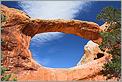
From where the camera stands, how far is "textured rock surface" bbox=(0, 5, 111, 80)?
16.5m

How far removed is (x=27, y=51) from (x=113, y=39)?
17.7 feet

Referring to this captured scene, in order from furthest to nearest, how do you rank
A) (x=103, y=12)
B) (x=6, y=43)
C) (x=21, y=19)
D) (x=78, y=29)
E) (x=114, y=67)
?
1. (x=78, y=29)
2. (x=21, y=19)
3. (x=6, y=43)
4. (x=103, y=12)
5. (x=114, y=67)

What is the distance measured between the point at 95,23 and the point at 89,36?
3.71 ft

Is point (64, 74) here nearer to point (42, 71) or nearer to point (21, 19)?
point (42, 71)

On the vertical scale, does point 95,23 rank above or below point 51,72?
above

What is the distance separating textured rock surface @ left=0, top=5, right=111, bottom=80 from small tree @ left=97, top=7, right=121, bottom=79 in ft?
7.83

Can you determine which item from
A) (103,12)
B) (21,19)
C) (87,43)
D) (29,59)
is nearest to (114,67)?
(103,12)

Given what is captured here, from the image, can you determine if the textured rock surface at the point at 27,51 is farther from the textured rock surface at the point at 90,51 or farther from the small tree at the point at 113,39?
the textured rock surface at the point at 90,51

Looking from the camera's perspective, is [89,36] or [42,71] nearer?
[42,71]

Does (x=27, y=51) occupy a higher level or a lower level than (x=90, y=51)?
lower

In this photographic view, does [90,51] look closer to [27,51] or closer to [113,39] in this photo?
[27,51]

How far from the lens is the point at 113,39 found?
1415 cm

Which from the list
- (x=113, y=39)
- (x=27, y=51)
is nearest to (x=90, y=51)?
(x=27, y=51)

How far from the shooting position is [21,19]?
17984mm
